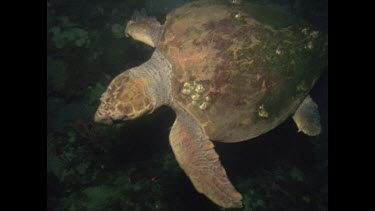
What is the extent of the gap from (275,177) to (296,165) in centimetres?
54

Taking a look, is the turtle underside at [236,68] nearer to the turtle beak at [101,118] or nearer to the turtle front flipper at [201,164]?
the turtle front flipper at [201,164]

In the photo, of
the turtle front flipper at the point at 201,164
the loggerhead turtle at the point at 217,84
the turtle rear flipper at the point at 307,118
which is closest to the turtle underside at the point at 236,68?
the loggerhead turtle at the point at 217,84

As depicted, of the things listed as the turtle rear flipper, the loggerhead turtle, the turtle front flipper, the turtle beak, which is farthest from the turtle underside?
the turtle beak

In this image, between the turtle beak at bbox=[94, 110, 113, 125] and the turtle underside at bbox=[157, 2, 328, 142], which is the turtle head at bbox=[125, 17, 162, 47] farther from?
the turtle beak at bbox=[94, 110, 113, 125]

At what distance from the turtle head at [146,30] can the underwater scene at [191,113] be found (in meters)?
0.02

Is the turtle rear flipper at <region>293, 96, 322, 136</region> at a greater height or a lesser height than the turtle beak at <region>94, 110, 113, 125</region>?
lesser

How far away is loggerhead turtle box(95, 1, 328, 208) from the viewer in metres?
3.44

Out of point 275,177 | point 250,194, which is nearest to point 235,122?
point 250,194

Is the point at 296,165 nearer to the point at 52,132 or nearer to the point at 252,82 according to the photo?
the point at 252,82

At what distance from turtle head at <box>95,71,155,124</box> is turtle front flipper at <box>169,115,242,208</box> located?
1.87ft

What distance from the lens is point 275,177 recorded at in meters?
4.48

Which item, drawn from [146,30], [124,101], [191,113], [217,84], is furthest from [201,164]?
[146,30]

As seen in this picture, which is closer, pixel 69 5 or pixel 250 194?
pixel 250 194

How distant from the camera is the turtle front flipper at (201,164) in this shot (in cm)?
323
